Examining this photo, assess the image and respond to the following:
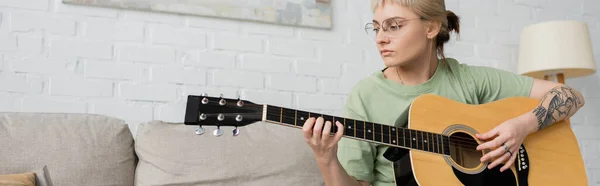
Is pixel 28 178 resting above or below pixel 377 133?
below

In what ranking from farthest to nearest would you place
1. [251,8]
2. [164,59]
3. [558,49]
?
[558,49], [251,8], [164,59]

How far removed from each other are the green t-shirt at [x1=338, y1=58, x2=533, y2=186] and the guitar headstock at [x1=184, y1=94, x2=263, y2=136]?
1.42 feet

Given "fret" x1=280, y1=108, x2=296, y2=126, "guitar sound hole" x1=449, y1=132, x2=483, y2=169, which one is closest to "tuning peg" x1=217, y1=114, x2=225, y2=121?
"fret" x1=280, y1=108, x2=296, y2=126

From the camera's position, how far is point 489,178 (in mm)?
1461

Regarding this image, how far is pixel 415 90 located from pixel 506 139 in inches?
11.4

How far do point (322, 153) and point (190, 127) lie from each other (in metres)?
0.62

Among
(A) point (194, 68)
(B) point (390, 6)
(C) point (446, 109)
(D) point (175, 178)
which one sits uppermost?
(B) point (390, 6)

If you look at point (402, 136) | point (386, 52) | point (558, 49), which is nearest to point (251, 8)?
point (386, 52)

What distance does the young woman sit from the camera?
1498mm

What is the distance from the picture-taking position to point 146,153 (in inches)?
69.2

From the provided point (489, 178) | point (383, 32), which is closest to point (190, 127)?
point (383, 32)

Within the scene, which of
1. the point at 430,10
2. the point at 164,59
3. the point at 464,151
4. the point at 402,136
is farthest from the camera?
the point at 164,59

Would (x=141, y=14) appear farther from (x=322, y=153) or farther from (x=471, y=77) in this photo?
(x=471, y=77)

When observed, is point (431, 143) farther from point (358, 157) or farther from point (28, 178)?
point (28, 178)
